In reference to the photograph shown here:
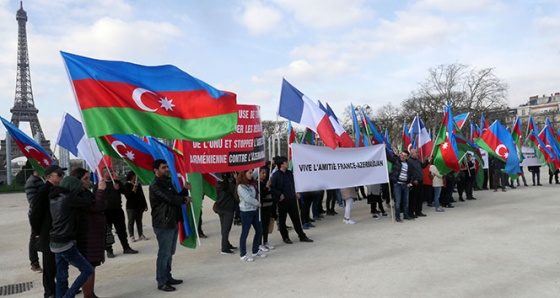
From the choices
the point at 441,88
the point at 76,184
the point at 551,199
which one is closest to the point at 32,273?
the point at 76,184

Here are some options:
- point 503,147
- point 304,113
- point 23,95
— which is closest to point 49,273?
point 304,113

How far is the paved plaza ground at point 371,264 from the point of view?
5.18m

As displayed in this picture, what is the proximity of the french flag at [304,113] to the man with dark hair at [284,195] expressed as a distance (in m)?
0.95

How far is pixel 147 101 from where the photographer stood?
5.53 meters

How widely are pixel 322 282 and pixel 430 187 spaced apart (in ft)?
26.1

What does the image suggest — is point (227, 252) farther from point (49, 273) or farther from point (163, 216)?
point (49, 273)

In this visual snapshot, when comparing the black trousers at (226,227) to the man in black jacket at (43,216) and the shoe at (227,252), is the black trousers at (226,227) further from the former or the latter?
the man in black jacket at (43,216)

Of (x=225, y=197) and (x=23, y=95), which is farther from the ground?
(x=23, y=95)

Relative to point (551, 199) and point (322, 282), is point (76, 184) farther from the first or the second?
point (551, 199)

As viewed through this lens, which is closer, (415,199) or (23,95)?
(415,199)

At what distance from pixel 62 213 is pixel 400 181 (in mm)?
7896

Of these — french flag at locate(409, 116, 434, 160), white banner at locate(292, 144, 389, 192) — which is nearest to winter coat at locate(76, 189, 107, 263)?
white banner at locate(292, 144, 389, 192)

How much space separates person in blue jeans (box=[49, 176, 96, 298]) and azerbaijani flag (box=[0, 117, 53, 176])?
307 centimetres

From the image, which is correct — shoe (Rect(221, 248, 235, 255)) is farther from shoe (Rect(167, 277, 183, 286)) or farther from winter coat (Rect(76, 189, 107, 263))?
winter coat (Rect(76, 189, 107, 263))
